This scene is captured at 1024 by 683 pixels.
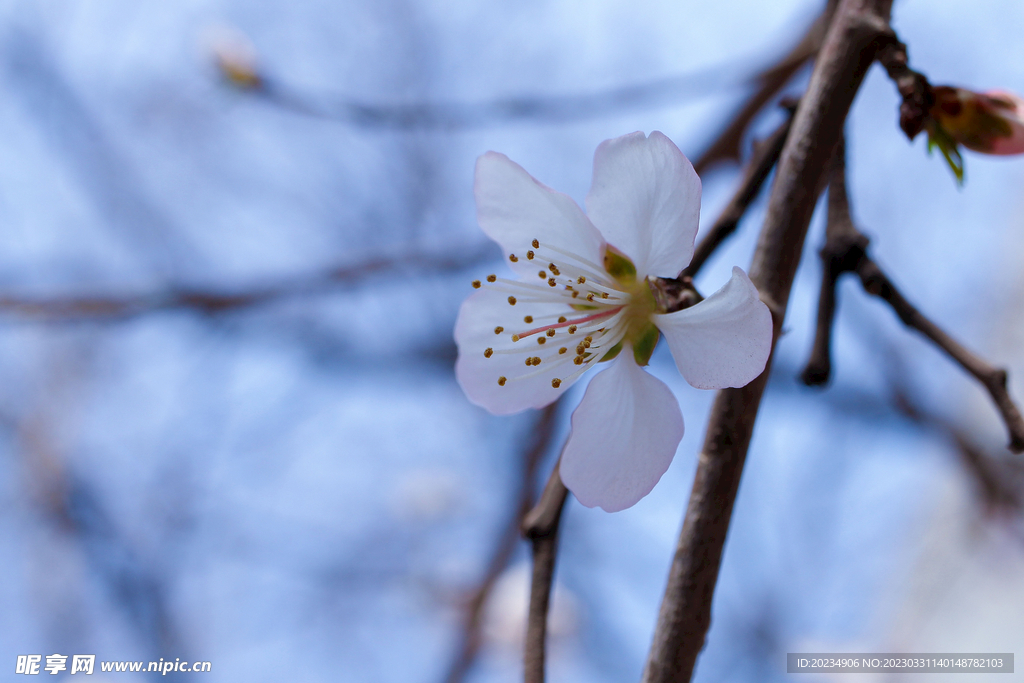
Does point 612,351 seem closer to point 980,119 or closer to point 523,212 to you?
point 523,212

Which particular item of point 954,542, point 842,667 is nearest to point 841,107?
point 842,667

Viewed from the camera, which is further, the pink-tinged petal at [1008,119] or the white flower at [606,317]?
the pink-tinged petal at [1008,119]

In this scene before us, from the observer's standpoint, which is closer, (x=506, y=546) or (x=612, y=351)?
(x=612, y=351)

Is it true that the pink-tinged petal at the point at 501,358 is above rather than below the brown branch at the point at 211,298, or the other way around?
below

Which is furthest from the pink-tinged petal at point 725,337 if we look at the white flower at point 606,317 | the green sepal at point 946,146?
the green sepal at point 946,146

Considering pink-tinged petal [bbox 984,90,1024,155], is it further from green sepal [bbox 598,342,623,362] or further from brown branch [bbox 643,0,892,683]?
green sepal [bbox 598,342,623,362]

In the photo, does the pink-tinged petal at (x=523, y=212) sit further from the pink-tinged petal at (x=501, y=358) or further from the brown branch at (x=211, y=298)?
the brown branch at (x=211, y=298)

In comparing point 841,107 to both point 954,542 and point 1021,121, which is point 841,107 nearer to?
point 1021,121

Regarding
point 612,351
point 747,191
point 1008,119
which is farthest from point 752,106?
point 612,351
